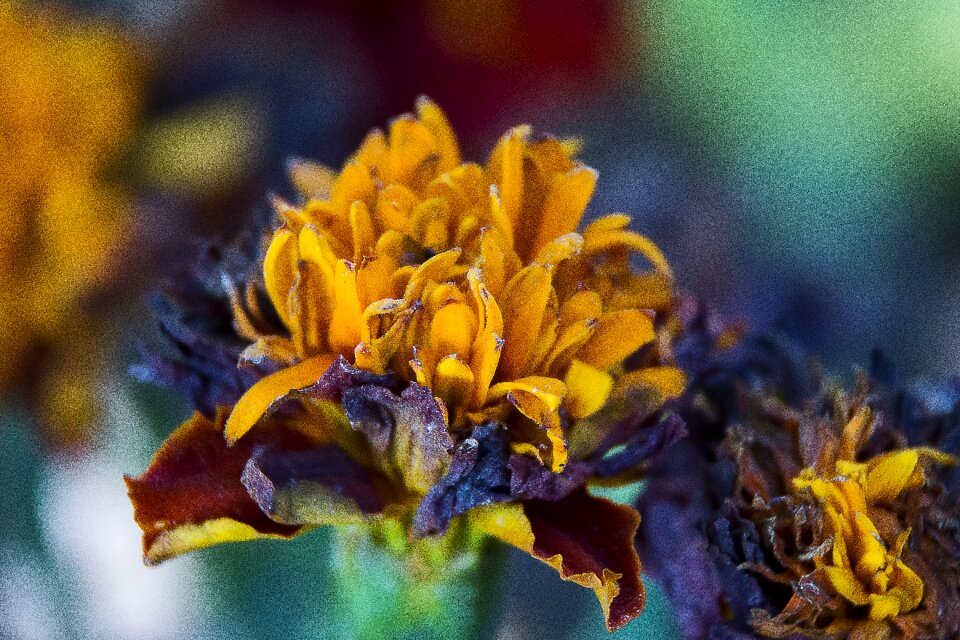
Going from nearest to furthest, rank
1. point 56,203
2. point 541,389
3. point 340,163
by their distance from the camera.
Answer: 1. point 541,389
2. point 56,203
3. point 340,163

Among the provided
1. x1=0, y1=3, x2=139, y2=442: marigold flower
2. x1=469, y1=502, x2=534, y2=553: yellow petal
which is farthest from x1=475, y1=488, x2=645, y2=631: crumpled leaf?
x1=0, y1=3, x2=139, y2=442: marigold flower

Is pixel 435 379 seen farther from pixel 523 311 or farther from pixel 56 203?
pixel 56 203

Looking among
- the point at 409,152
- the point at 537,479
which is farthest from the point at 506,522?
the point at 409,152

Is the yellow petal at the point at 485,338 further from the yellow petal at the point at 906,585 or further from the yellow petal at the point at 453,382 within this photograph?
the yellow petal at the point at 906,585

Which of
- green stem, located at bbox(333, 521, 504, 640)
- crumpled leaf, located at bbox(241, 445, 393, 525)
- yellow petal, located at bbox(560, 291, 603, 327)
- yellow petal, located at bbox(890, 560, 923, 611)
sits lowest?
green stem, located at bbox(333, 521, 504, 640)

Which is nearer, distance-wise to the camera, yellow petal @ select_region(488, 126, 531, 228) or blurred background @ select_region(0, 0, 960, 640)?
yellow petal @ select_region(488, 126, 531, 228)

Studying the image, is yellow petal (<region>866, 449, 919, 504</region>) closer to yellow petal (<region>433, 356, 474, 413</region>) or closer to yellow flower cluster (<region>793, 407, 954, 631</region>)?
yellow flower cluster (<region>793, 407, 954, 631</region>)
